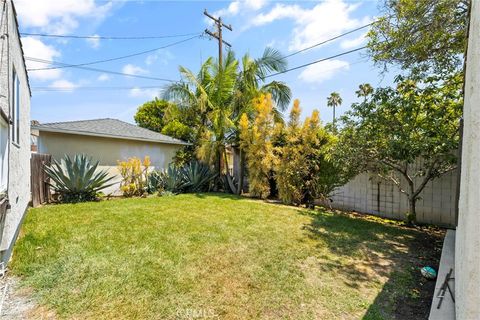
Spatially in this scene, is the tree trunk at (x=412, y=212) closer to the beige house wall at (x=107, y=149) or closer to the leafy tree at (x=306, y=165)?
the leafy tree at (x=306, y=165)

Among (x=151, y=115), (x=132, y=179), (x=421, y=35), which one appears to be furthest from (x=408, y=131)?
(x=151, y=115)

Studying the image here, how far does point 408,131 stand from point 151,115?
23.3m

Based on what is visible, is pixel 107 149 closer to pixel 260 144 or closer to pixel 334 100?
pixel 260 144

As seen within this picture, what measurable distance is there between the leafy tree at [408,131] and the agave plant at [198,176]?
21.2ft

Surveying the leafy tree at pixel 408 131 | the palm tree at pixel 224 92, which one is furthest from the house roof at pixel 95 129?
the leafy tree at pixel 408 131

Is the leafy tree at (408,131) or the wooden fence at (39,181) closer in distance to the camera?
the leafy tree at (408,131)

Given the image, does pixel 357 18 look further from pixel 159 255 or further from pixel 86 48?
pixel 86 48

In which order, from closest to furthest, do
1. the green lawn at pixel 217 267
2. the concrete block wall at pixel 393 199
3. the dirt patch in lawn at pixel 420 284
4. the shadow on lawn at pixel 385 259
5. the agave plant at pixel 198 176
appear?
the green lawn at pixel 217 267, the dirt patch in lawn at pixel 420 284, the shadow on lawn at pixel 385 259, the concrete block wall at pixel 393 199, the agave plant at pixel 198 176

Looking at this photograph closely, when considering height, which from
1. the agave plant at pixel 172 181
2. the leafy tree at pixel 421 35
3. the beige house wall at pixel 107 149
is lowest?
the agave plant at pixel 172 181

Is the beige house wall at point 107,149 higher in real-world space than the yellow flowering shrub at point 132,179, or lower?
higher

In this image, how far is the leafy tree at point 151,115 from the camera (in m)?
24.9

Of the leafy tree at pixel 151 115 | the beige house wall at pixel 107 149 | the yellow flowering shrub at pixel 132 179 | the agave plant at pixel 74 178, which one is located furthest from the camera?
the leafy tree at pixel 151 115

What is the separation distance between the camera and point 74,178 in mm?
7980

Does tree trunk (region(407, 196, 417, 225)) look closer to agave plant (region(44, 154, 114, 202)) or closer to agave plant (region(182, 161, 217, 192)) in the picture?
agave plant (region(182, 161, 217, 192))
